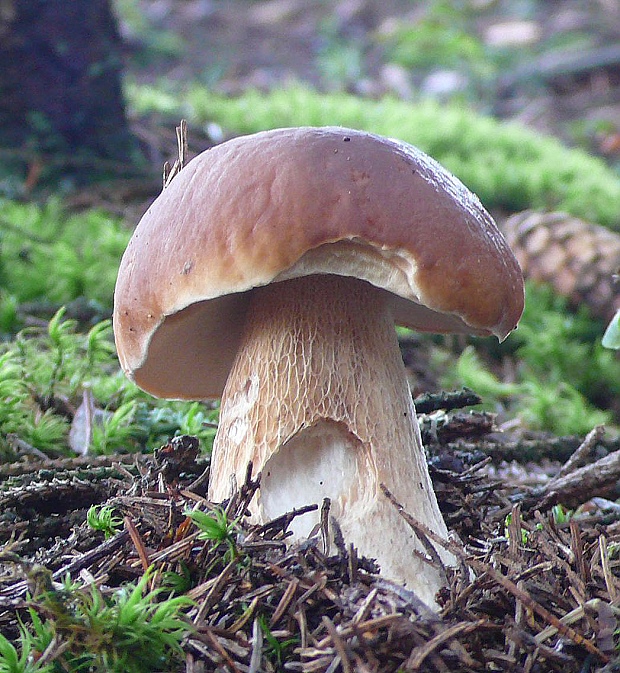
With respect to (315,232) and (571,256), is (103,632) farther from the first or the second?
(571,256)

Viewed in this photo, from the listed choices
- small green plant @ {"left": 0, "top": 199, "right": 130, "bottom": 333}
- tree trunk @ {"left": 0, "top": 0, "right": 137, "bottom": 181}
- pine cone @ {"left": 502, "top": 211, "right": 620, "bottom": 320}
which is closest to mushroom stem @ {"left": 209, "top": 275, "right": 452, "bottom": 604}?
small green plant @ {"left": 0, "top": 199, "right": 130, "bottom": 333}

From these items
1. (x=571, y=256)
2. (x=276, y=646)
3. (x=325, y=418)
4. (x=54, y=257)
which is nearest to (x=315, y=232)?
(x=325, y=418)

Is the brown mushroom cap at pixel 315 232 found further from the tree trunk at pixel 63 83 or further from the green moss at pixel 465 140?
the green moss at pixel 465 140

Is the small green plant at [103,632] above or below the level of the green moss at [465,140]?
below

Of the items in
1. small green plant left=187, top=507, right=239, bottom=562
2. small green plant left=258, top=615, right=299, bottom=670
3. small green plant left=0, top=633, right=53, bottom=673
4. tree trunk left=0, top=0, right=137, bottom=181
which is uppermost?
tree trunk left=0, top=0, right=137, bottom=181

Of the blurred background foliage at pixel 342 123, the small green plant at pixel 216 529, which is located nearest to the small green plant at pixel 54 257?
the blurred background foliage at pixel 342 123

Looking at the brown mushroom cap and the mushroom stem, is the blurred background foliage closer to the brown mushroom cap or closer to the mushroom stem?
the mushroom stem

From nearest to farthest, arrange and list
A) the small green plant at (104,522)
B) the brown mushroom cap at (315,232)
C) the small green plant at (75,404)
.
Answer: the brown mushroom cap at (315,232)
the small green plant at (104,522)
the small green plant at (75,404)
